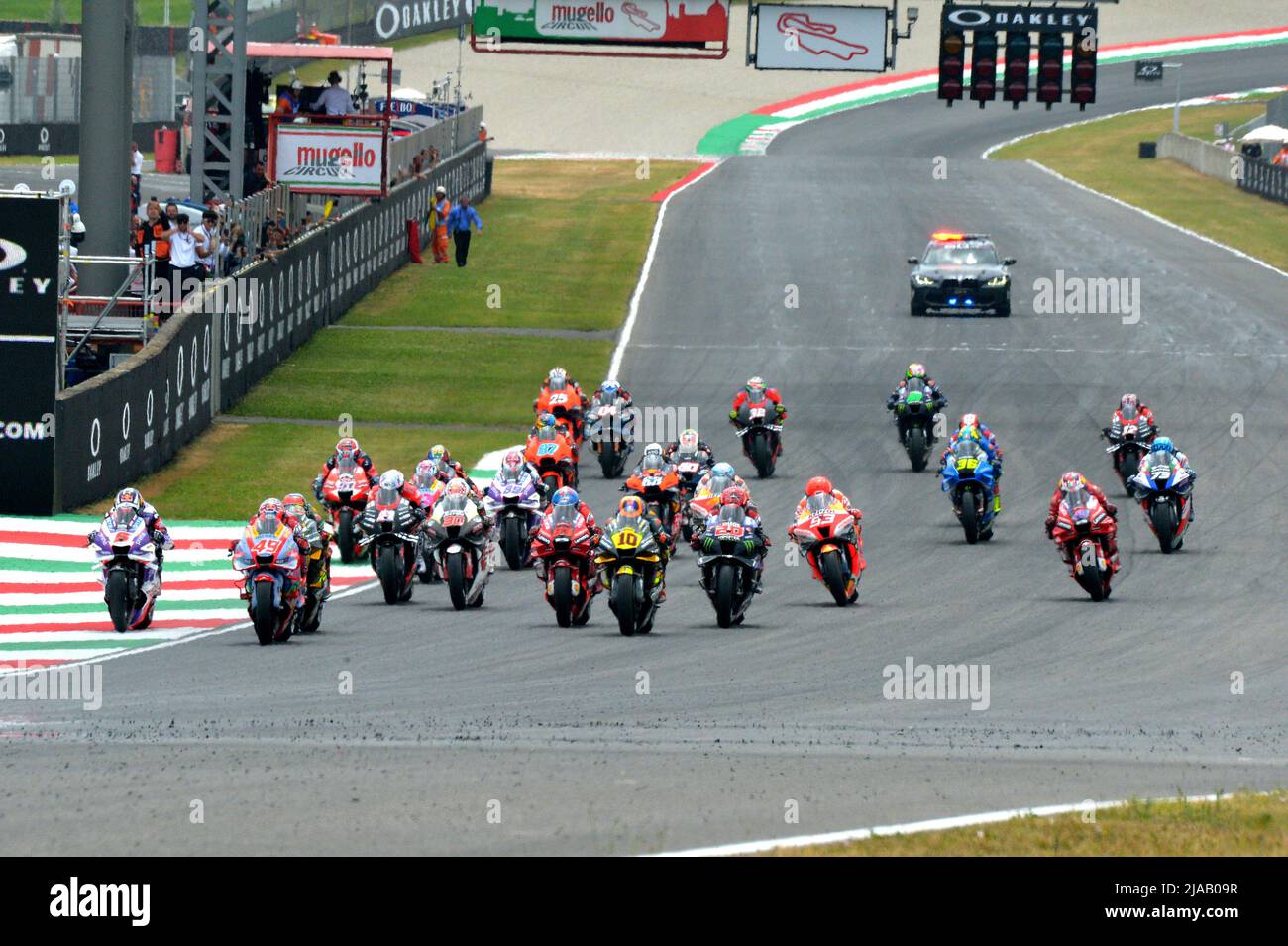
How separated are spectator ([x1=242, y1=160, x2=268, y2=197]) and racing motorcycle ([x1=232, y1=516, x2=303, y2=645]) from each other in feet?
80.7

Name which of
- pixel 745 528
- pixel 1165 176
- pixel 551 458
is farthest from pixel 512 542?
pixel 1165 176

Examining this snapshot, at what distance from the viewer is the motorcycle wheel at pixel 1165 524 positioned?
80.3 ft

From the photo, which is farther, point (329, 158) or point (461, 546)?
point (329, 158)

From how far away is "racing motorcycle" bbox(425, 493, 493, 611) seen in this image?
20.7 metres

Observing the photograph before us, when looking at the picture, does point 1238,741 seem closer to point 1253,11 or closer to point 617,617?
point 617,617

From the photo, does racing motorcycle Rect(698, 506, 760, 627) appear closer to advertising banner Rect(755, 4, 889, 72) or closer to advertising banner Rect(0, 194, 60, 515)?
advertising banner Rect(0, 194, 60, 515)

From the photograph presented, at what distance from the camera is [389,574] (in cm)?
2114

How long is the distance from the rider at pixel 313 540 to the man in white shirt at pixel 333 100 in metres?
23.3

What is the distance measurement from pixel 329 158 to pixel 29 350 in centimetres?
1624

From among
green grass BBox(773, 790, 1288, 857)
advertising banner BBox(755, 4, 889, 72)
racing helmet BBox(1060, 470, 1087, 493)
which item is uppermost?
advertising banner BBox(755, 4, 889, 72)

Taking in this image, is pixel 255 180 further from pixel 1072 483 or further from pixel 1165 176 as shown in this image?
pixel 1165 176

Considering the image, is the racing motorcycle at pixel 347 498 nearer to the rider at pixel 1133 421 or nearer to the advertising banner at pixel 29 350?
the advertising banner at pixel 29 350

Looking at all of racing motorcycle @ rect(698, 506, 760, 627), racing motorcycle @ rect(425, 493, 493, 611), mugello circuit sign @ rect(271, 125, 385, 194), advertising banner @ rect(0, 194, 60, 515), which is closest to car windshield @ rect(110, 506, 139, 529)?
racing motorcycle @ rect(425, 493, 493, 611)

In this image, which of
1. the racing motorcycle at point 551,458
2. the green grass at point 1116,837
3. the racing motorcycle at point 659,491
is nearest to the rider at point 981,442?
the racing motorcycle at point 659,491
